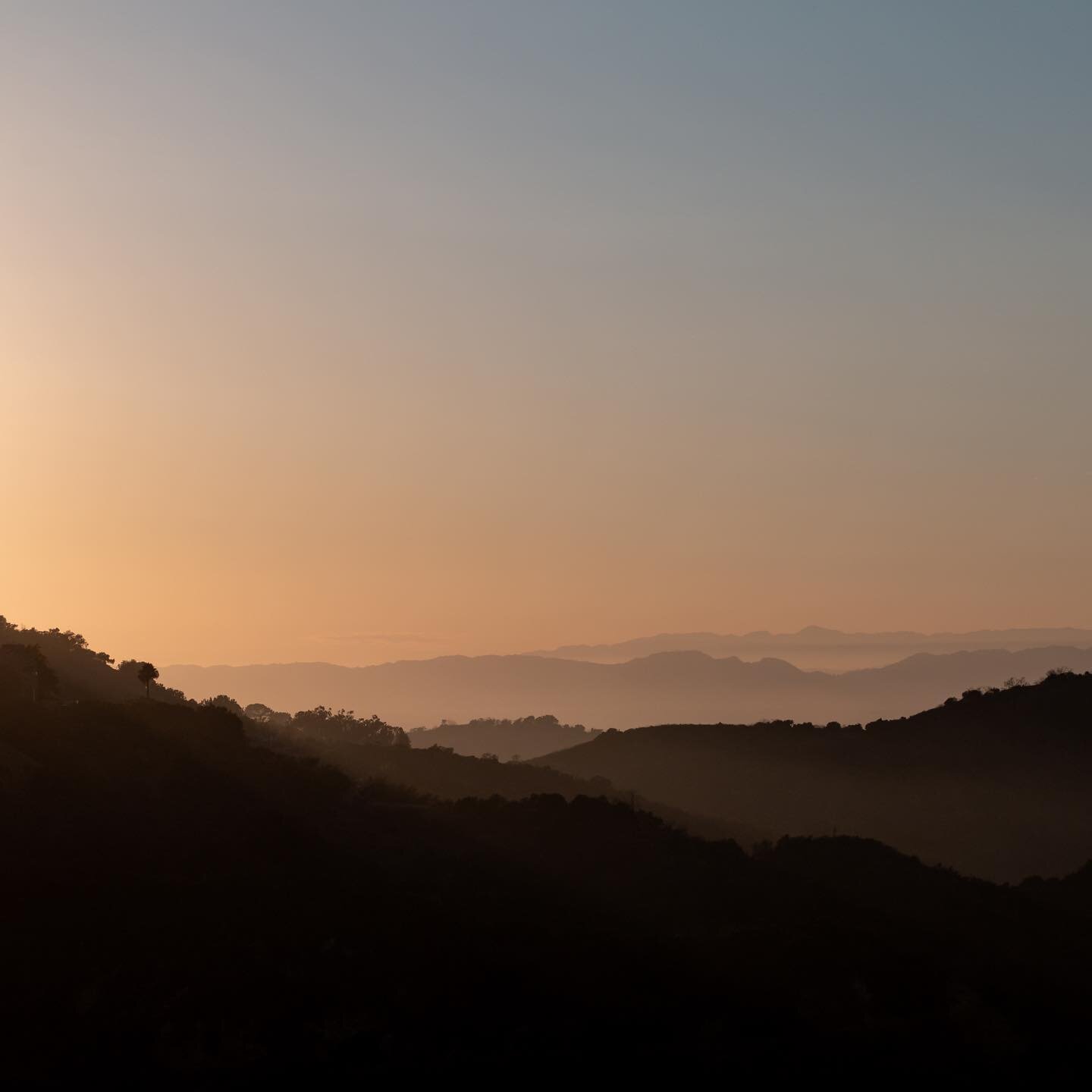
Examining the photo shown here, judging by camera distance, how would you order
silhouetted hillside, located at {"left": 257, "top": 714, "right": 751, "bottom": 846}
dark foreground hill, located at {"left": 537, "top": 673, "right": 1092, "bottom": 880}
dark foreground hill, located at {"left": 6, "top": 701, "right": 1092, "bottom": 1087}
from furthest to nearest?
dark foreground hill, located at {"left": 537, "top": 673, "right": 1092, "bottom": 880} < silhouetted hillside, located at {"left": 257, "top": 714, "right": 751, "bottom": 846} < dark foreground hill, located at {"left": 6, "top": 701, "right": 1092, "bottom": 1087}

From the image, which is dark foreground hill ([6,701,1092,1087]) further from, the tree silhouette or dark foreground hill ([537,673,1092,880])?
dark foreground hill ([537,673,1092,880])

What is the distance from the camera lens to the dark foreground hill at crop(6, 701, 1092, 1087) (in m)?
63.5

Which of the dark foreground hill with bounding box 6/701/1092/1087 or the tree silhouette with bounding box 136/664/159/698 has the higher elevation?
the tree silhouette with bounding box 136/664/159/698

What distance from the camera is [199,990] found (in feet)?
217

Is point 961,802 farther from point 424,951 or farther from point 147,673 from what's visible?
point 424,951

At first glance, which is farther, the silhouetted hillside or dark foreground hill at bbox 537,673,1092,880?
dark foreground hill at bbox 537,673,1092,880

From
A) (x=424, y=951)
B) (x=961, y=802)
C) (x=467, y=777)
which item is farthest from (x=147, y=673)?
(x=961, y=802)

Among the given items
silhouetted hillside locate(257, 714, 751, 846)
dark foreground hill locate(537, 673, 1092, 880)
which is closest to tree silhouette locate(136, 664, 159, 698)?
silhouetted hillside locate(257, 714, 751, 846)

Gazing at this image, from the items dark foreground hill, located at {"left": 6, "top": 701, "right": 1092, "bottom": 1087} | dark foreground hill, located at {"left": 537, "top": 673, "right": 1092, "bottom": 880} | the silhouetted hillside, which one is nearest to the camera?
dark foreground hill, located at {"left": 6, "top": 701, "right": 1092, "bottom": 1087}

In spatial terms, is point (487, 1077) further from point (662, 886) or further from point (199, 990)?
point (662, 886)

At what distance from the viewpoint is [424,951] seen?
7262cm

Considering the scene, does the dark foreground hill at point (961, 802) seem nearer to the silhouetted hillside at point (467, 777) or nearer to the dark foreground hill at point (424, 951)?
the silhouetted hillside at point (467, 777)

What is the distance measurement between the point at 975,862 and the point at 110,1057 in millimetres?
126595

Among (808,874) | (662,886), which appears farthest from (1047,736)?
(662,886)
